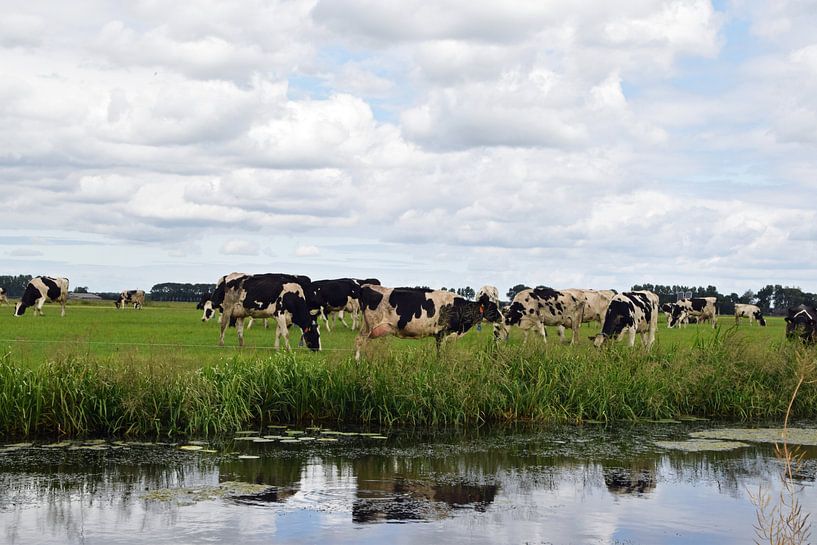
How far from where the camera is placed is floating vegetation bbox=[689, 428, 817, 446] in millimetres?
14633

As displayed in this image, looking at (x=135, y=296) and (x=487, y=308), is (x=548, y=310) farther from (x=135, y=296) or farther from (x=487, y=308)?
(x=135, y=296)

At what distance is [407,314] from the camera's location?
2188cm

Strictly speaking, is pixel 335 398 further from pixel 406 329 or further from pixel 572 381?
pixel 406 329

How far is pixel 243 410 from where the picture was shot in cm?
1489

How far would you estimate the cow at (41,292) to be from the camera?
4803 cm

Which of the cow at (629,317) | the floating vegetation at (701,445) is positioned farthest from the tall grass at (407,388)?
the cow at (629,317)

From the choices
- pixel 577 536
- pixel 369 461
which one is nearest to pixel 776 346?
pixel 369 461

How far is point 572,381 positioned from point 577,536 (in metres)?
8.51

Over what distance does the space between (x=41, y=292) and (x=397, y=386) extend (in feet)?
127

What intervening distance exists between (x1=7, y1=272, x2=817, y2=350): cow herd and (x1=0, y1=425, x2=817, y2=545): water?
209 inches

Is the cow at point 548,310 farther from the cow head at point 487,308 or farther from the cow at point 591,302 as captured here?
the cow head at point 487,308

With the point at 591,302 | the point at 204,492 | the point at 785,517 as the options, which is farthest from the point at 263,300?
the point at 785,517

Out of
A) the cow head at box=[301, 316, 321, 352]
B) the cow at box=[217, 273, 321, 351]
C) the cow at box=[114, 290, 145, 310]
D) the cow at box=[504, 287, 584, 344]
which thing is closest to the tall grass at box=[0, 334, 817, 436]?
the cow head at box=[301, 316, 321, 352]

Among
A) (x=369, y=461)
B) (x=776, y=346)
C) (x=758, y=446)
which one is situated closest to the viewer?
(x=369, y=461)
